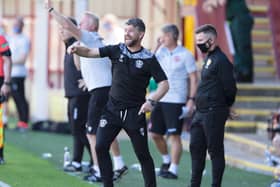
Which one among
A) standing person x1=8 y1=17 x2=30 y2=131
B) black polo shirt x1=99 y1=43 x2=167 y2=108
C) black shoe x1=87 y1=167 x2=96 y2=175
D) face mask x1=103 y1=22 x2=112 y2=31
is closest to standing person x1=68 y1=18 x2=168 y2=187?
black polo shirt x1=99 y1=43 x2=167 y2=108

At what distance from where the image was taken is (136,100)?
9.37 m

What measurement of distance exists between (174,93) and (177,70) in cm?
31

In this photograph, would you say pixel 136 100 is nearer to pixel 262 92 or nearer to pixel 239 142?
pixel 239 142

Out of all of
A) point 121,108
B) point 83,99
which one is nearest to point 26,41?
point 83,99

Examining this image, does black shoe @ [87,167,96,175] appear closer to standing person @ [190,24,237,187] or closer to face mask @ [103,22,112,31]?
standing person @ [190,24,237,187]

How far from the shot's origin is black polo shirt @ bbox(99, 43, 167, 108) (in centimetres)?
929

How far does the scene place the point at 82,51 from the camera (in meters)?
9.16

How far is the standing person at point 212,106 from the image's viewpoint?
9.58m

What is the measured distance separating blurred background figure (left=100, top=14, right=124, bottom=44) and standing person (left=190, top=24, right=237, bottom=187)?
998cm

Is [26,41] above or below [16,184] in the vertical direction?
above

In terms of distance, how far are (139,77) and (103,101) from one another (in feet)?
4.89

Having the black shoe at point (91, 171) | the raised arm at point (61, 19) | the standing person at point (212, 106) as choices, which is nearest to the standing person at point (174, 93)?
the black shoe at point (91, 171)

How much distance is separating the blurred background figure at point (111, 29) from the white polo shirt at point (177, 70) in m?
8.02

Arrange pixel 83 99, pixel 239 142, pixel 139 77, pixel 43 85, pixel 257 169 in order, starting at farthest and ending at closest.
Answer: pixel 43 85, pixel 239 142, pixel 257 169, pixel 83 99, pixel 139 77
